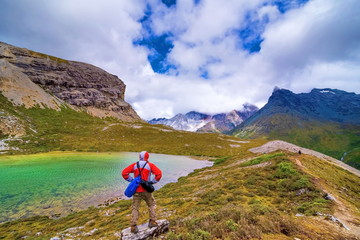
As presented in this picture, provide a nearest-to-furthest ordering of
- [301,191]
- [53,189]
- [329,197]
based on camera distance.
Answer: [329,197]
[301,191]
[53,189]

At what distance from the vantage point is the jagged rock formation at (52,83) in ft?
356

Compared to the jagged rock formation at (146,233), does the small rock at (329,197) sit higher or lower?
lower

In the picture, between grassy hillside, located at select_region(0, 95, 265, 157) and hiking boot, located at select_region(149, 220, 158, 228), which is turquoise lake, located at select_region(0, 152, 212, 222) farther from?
grassy hillside, located at select_region(0, 95, 265, 157)

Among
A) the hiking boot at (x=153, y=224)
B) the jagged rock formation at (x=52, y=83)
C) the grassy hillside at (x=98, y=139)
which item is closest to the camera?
the hiking boot at (x=153, y=224)

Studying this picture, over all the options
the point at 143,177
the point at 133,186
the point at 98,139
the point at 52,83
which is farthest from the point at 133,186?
the point at 52,83

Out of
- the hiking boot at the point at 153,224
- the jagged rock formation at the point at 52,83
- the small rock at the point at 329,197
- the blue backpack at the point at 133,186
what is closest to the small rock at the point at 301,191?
the small rock at the point at 329,197

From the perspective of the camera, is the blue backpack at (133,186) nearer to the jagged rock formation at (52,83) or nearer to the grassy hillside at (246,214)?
the grassy hillside at (246,214)

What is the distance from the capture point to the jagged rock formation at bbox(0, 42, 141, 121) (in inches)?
4272

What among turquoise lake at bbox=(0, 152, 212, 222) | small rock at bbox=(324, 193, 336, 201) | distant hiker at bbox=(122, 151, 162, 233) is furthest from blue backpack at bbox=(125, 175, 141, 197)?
turquoise lake at bbox=(0, 152, 212, 222)

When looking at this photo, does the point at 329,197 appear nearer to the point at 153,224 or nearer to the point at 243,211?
the point at 243,211

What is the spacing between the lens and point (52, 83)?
156 m

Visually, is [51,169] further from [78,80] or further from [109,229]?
[78,80]

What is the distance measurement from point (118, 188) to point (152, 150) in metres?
46.6

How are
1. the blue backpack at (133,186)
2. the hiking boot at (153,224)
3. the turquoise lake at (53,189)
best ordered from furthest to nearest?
the turquoise lake at (53,189)
the blue backpack at (133,186)
the hiking boot at (153,224)
